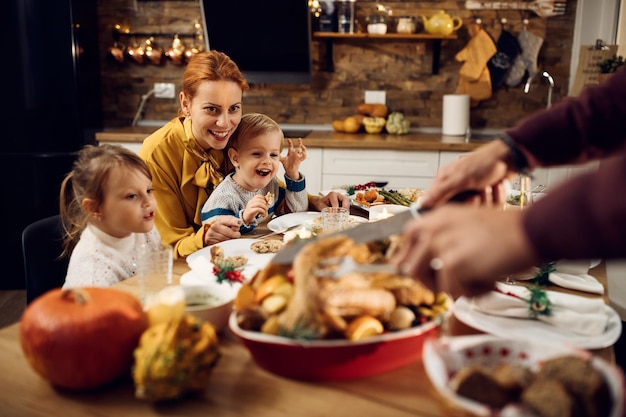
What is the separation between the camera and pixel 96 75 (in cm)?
409

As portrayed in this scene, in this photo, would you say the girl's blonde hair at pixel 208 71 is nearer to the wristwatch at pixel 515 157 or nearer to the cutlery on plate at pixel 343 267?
the wristwatch at pixel 515 157

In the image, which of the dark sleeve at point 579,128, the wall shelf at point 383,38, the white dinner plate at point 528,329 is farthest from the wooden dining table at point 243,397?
the wall shelf at point 383,38

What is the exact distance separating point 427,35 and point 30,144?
2.63 meters

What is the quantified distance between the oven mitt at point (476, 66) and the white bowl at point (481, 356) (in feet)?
11.3

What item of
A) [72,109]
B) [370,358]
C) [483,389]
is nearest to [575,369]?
[483,389]

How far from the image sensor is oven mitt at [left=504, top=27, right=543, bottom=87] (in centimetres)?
392

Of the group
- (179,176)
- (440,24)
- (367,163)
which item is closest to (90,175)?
(179,176)

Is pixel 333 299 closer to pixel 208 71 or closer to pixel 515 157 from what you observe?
pixel 515 157

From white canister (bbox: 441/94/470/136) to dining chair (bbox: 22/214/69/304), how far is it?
2883 millimetres

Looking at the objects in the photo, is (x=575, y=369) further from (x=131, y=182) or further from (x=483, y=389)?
(x=131, y=182)

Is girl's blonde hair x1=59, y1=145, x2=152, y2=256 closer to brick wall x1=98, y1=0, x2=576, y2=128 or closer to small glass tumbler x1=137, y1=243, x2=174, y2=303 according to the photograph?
small glass tumbler x1=137, y1=243, x2=174, y2=303

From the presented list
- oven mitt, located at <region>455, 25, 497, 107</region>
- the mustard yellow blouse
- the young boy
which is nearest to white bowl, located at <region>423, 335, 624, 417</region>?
the young boy

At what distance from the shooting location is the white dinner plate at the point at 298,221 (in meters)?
1.76

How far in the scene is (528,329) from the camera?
100cm
